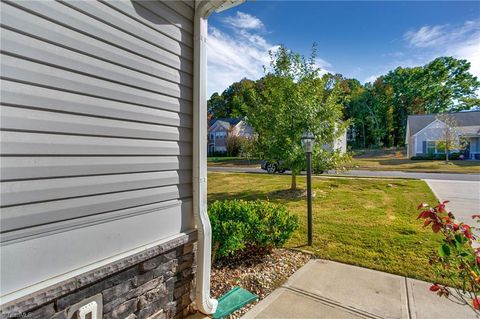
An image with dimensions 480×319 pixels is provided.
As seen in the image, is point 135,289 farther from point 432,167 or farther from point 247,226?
point 432,167

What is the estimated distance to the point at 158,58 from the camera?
2172 millimetres

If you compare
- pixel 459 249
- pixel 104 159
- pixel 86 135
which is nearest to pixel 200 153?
pixel 104 159

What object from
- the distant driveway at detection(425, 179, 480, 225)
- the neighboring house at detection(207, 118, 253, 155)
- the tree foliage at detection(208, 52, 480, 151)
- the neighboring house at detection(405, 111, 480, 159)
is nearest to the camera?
the distant driveway at detection(425, 179, 480, 225)

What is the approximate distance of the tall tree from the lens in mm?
8078

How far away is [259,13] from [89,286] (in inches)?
280

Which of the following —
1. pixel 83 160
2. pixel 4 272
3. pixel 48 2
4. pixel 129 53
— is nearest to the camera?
pixel 4 272

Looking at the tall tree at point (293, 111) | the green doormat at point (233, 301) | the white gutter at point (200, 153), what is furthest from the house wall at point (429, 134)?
the white gutter at point (200, 153)

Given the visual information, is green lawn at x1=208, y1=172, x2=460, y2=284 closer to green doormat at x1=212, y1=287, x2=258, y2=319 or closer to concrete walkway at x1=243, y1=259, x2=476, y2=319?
concrete walkway at x1=243, y1=259, x2=476, y2=319

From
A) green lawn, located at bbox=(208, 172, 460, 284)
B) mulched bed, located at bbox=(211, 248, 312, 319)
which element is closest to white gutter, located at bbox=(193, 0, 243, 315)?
mulched bed, located at bbox=(211, 248, 312, 319)

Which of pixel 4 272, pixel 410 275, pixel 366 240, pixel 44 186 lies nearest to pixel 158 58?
pixel 44 186

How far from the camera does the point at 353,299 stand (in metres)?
2.83

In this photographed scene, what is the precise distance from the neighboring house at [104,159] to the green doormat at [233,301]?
11 centimetres

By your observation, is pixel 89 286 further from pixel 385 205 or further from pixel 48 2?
pixel 385 205

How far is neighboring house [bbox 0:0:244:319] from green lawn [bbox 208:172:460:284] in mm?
2635
